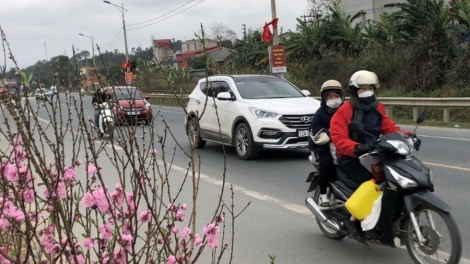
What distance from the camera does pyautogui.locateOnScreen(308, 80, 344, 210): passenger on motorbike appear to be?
547 centimetres

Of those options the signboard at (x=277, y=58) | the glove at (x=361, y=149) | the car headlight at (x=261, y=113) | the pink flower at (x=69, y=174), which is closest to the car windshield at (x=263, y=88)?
the car headlight at (x=261, y=113)

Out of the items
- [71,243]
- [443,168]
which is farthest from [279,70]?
[71,243]

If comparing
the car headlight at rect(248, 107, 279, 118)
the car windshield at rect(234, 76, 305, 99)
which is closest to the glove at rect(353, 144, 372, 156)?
the car headlight at rect(248, 107, 279, 118)

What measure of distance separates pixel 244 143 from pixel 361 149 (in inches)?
256

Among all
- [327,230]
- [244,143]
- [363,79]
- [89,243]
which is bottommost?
[327,230]

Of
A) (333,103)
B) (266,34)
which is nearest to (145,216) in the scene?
(333,103)

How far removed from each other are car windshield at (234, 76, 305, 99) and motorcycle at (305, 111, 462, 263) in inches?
276

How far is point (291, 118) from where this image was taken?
34.9 ft

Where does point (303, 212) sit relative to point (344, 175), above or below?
below

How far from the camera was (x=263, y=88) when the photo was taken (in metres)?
12.0

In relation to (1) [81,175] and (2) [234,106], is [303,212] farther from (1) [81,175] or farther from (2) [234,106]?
(2) [234,106]

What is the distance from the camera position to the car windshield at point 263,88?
11773 mm

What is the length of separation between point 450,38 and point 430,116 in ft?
16.5

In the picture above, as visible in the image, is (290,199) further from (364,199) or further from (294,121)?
(294,121)
